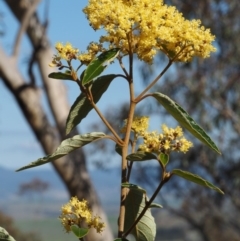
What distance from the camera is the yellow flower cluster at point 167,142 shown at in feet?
2.08

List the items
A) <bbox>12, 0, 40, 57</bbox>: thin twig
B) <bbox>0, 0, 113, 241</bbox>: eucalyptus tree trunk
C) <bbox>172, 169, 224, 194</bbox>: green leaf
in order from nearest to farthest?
<bbox>172, 169, 224, 194</bbox>: green leaf < <bbox>0, 0, 113, 241</bbox>: eucalyptus tree trunk < <bbox>12, 0, 40, 57</bbox>: thin twig

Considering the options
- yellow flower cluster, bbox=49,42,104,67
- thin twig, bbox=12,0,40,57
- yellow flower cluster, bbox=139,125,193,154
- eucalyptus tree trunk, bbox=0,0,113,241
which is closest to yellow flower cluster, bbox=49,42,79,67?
yellow flower cluster, bbox=49,42,104,67

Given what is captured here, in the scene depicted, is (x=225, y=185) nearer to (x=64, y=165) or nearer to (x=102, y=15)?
(x=64, y=165)

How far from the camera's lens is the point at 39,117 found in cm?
468

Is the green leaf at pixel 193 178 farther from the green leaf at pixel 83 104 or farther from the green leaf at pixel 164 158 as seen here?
the green leaf at pixel 83 104

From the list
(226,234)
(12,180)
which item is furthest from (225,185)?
(12,180)

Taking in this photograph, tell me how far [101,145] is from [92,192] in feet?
17.9

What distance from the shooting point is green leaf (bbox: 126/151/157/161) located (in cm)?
64

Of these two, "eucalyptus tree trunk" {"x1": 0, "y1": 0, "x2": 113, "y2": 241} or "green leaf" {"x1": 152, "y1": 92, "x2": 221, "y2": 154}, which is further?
"eucalyptus tree trunk" {"x1": 0, "y1": 0, "x2": 113, "y2": 241}

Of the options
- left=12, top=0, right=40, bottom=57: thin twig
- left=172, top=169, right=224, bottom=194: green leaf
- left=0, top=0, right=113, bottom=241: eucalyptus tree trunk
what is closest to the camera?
left=172, top=169, right=224, bottom=194: green leaf

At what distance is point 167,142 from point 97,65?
10 cm

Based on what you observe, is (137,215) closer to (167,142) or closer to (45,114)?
(167,142)

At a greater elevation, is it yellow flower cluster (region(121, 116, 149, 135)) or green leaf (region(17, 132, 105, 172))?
yellow flower cluster (region(121, 116, 149, 135))

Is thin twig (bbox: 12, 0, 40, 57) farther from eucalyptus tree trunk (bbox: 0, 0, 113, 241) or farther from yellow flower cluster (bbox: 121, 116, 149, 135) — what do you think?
yellow flower cluster (bbox: 121, 116, 149, 135)
